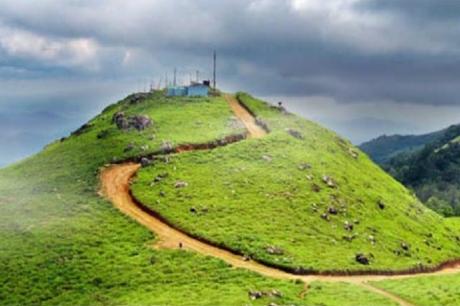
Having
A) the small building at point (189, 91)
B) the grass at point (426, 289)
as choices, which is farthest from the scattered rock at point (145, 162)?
the grass at point (426, 289)

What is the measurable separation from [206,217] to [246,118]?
4326 centimetres

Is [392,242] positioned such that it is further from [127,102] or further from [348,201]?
[127,102]

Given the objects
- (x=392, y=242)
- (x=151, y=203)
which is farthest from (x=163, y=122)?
(x=392, y=242)

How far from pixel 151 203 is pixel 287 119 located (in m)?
43.5

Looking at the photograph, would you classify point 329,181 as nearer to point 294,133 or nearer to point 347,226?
point 347,226

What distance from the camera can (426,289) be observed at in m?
77.2

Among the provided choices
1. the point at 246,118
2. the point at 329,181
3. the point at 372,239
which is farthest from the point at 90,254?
the point at 246,118

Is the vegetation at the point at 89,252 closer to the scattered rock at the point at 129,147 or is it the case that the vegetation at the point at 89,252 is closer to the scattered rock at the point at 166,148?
the scattered rock at the point at 129,147

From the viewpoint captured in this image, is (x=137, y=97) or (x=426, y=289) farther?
(x=137, y=97)

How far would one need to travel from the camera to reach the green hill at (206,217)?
77.8 metres

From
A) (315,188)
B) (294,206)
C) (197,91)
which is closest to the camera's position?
(294,206)

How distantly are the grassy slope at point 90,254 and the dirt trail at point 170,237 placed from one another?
1735mm

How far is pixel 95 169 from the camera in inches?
4316

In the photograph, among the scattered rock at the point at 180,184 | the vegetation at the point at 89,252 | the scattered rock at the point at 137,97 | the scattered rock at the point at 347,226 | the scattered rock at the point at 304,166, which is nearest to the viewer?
the vegetation at the point at 89,252
